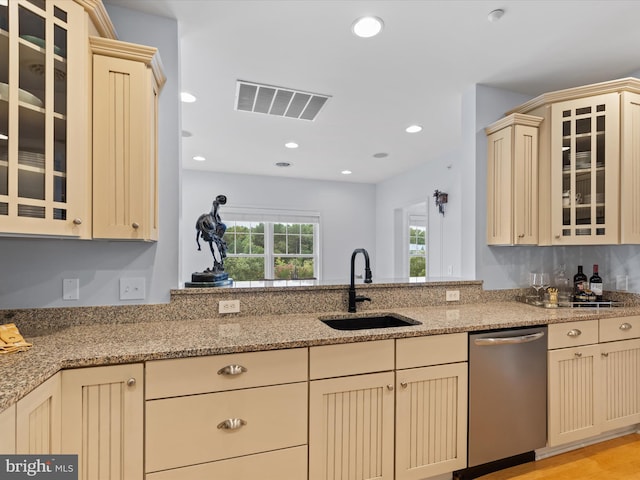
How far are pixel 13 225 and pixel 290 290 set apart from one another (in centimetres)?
133

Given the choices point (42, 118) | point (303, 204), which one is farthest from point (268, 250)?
point (42, 118)

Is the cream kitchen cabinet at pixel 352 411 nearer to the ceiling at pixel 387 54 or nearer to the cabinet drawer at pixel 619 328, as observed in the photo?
the cabinet drawer at pixel 619 328

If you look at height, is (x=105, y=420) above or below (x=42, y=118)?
below

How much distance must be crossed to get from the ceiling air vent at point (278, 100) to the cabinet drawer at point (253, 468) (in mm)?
2434

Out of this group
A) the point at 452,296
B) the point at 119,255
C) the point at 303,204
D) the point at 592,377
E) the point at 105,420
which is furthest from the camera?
the point at 303,204

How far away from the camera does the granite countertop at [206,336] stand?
3.87 feet

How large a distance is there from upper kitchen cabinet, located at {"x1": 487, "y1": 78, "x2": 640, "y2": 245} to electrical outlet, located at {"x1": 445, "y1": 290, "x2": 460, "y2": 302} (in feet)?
2.33

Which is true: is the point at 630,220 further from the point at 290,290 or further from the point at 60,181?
the point at 60,181

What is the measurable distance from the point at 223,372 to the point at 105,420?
1.51ft

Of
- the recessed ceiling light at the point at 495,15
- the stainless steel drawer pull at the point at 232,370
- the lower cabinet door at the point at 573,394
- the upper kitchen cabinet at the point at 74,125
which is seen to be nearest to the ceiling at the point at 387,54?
the recessed ceiling light at the point at 495,15

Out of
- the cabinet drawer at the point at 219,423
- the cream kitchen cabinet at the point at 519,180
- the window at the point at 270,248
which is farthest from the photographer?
the window at the point at 270,248

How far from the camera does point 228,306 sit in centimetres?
195

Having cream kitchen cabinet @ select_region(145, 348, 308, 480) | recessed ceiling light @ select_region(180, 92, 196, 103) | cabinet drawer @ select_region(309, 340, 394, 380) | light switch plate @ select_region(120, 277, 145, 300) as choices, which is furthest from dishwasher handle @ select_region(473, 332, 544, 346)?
recessed ceiling light @ select_region(180, 92, 196, 103)

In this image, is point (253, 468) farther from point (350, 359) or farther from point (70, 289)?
point (70, 289)
